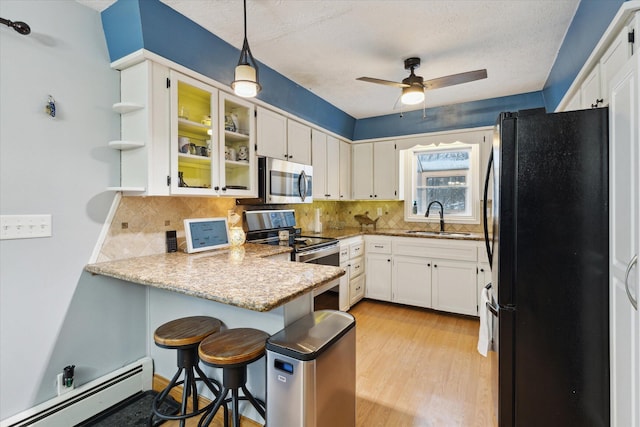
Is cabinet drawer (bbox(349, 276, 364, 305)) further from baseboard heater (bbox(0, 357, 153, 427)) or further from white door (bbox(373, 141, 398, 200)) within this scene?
baseboard heater (bbox(0, 357, 153, 427))

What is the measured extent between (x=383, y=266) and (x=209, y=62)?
9.38 ft

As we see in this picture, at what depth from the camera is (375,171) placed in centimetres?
419

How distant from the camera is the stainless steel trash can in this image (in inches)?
46.8

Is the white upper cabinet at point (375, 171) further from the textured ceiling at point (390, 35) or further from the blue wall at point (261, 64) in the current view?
the textured ceiling at point (390, 35)

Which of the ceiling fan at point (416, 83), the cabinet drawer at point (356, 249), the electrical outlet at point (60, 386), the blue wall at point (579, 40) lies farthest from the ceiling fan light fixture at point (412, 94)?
the electrical outlet at point (60, 386)

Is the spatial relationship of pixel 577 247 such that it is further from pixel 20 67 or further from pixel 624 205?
pixel 20 67

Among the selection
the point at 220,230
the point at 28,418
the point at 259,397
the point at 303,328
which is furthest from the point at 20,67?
the point at 259,397

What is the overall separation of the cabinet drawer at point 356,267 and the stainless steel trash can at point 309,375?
2.10 meters

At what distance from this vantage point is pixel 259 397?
64.1 inches

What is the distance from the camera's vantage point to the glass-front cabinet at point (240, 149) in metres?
2.46

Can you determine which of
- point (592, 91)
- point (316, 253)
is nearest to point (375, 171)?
point (316, 253)

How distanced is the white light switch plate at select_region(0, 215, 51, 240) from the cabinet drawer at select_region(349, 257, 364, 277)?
2.72 m

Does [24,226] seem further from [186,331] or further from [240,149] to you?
[240,149]

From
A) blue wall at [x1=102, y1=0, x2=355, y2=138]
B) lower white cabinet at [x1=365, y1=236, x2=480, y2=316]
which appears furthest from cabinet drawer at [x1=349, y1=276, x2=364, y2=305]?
blue wall at [x1=102, y1=0, x2=355, y2=138]
